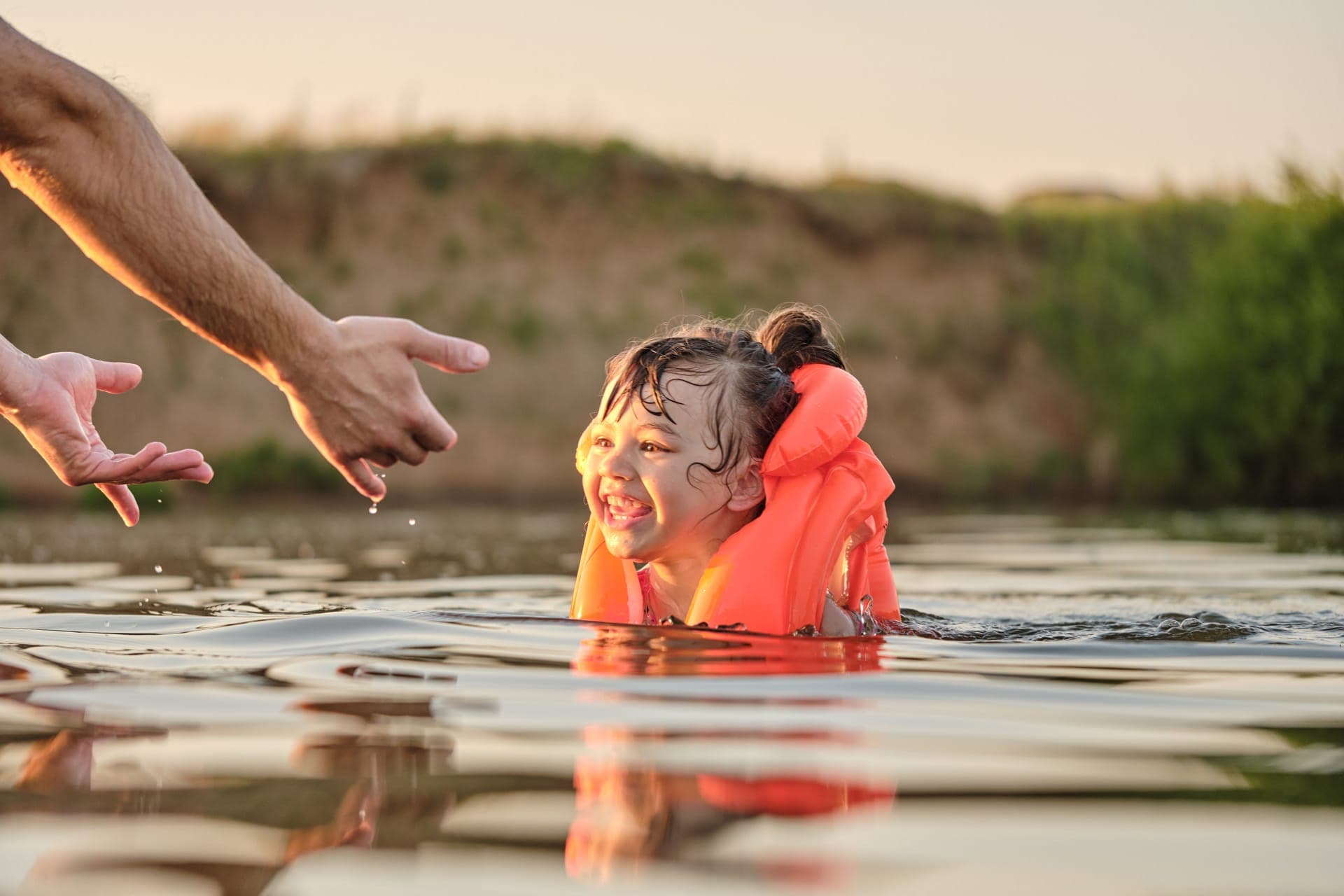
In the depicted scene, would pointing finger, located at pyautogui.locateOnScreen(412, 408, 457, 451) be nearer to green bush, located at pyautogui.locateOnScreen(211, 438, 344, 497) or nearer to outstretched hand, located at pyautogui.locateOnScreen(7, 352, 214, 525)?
outstretched hand, located at pyautogui.locateOnScreen(7, 352, 214, 525)

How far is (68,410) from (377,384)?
0.85m

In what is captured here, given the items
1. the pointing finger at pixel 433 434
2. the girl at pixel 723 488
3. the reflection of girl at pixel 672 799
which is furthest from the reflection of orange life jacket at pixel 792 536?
the reflection of girl at pixel 672 799

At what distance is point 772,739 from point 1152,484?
12.5 meters

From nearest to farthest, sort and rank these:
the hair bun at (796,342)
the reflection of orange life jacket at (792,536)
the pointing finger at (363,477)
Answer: the pointing finger at (363,477) < the reflection of orange life jacket at (792,536) < the hair bun at (796,342)

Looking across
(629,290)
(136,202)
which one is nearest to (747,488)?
(136,202)

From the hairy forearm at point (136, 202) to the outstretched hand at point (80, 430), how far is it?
31cm

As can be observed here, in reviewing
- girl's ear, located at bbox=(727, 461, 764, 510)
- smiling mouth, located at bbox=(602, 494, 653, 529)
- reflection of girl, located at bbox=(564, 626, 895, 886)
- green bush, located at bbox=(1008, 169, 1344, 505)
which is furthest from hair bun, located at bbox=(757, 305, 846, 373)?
green bush, located at bbox=(1008, 169, 1344, 505)

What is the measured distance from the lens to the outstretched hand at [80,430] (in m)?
2.93

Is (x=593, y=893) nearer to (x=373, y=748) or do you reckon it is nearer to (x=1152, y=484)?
(x=373, y=748)

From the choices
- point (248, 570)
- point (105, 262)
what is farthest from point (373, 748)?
point (248, 570)

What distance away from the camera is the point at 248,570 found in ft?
17.7

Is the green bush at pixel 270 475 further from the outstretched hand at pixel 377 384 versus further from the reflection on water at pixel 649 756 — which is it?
the outstretched hand at pixel 377 384

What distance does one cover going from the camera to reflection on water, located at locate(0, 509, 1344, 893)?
4.37ft

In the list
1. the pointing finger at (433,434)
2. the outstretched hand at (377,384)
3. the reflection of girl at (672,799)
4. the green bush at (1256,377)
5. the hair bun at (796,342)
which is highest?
the green bush at (1256,377)
